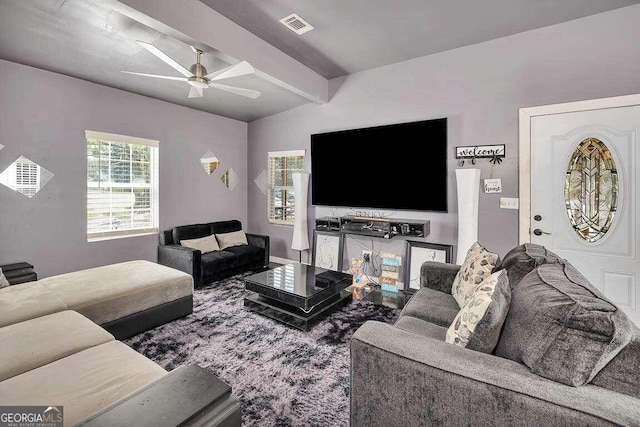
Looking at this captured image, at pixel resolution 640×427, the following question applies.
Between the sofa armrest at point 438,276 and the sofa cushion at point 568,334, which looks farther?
the sofa armrest at point 438,276

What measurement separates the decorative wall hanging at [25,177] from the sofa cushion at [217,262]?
2.01m

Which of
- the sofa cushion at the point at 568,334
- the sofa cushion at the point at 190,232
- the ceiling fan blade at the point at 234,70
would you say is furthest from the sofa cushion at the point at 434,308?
the sofa cushion at the point at 190,232

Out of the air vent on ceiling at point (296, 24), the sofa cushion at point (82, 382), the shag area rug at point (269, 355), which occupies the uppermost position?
the air vent on ceiling at point (296, 24)

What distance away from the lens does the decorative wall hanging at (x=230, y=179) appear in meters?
5.39

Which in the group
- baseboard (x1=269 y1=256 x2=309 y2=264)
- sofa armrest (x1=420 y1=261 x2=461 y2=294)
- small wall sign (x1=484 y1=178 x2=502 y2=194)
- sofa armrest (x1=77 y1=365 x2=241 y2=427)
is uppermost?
small wall sign (x1=484 y1=178 x2=502 y2=194)

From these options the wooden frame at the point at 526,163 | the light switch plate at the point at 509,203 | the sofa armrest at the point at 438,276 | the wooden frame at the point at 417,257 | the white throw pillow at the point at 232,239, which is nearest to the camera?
the sofa armrest at the point at 438,276

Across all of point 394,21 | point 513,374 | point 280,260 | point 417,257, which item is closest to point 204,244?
point 280,260

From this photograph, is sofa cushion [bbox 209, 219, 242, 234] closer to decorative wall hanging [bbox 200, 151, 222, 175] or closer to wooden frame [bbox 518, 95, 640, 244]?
decorative wall hanging [bbox 200, 151, 222, 175]

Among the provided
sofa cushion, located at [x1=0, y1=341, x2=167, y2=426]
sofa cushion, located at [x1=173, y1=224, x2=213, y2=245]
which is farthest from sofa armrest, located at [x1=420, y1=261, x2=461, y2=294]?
sofa cushion, located at [x1=173, y1=224, x2=213, y2=245]

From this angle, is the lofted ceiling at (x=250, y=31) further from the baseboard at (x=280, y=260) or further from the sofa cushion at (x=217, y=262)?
the baseboard at (x=280, y=260)

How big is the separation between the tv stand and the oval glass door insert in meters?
1.42

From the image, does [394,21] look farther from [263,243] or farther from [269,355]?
[263,243]

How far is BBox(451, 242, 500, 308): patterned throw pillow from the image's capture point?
1993 millimetres

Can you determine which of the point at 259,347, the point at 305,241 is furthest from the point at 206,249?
the point at 259,347
